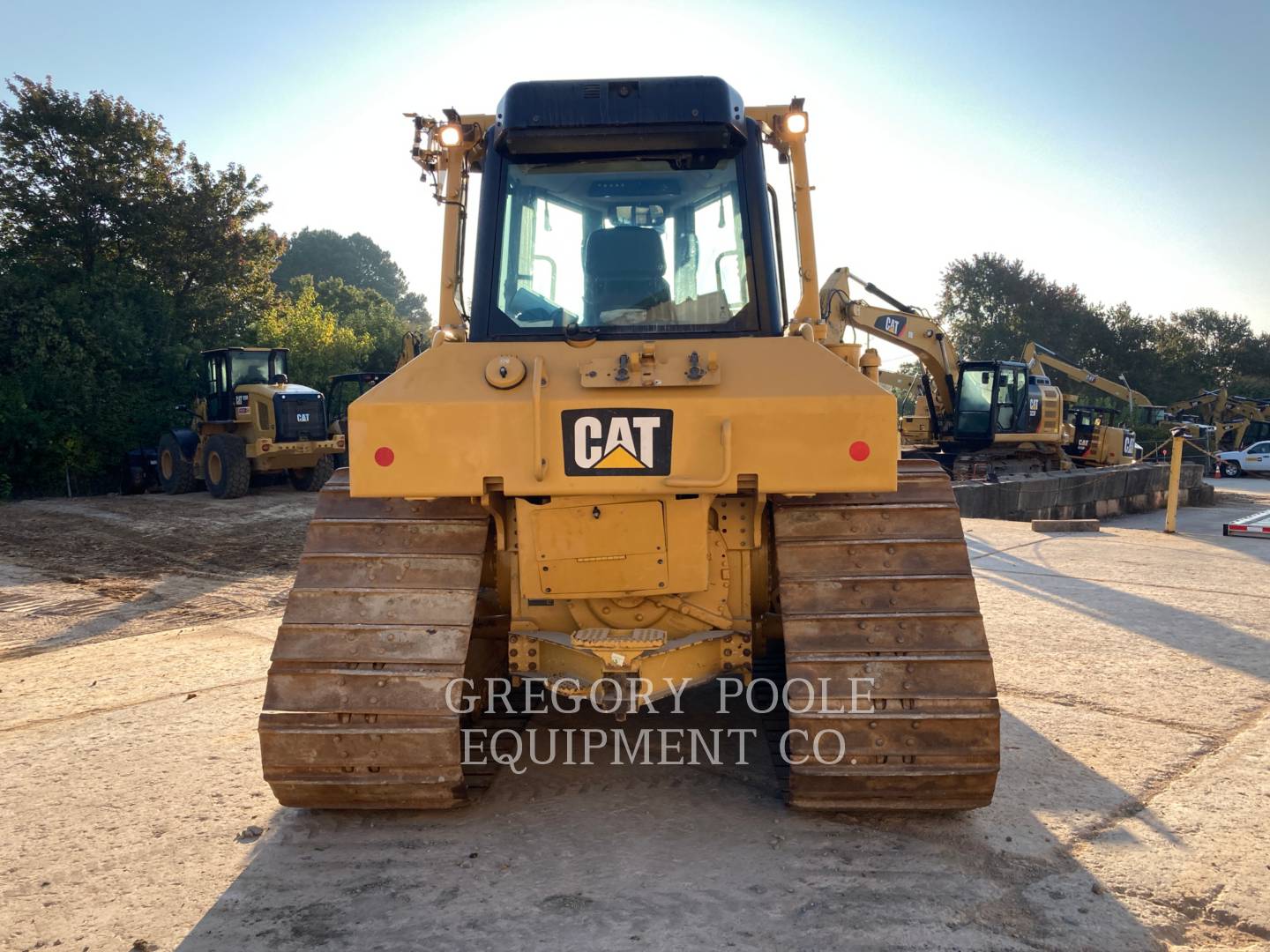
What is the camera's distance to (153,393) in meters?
21.1

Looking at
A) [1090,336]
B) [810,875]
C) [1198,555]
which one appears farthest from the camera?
[1090,336]

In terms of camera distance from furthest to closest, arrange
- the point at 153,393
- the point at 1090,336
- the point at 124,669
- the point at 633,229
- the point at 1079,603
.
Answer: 1. the point at 1090,336
2. the point at 153,393
3. the point at 1079,603
4. the point at 124,669
5. the point at 633,229

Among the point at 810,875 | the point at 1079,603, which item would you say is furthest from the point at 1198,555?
the point at 810,875

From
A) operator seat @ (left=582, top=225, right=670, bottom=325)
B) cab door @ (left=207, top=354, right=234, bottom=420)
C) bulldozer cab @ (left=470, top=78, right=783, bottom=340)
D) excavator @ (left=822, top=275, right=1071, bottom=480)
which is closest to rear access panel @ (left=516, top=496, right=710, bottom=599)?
bulldozer cab @ (left=470, top=78, right=783, bottom=340)

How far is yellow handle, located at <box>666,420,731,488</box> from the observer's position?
132 inches

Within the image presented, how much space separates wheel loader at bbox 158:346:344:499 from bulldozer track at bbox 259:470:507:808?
14449 mm

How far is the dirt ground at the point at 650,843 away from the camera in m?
2.82

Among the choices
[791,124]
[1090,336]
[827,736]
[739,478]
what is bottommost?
[827,736]

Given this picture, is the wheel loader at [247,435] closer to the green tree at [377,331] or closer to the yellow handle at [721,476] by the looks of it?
the green tree at [377,331]

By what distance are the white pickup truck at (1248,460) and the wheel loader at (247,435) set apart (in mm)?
31059

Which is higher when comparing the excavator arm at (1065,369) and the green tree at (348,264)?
the green tree at (348,264)

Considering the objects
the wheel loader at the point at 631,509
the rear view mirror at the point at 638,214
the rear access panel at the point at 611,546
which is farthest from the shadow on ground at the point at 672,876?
the rear view mirror at the point at 638,214

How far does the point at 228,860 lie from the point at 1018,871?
2642 millimetres

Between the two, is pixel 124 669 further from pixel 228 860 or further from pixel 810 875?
pixel 810 875
